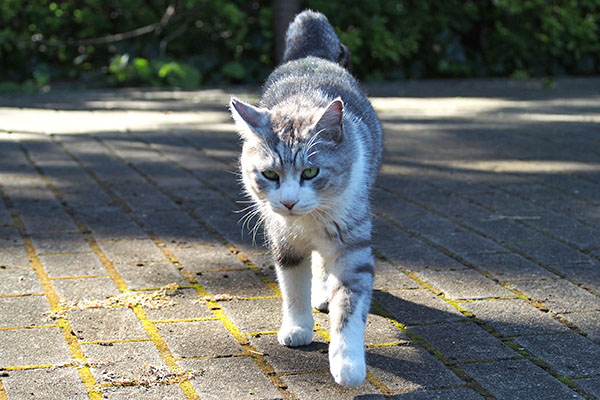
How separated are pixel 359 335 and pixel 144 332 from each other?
1.02m

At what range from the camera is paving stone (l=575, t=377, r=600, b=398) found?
3041 mm

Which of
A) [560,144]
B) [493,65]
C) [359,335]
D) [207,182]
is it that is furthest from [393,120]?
[359,335]

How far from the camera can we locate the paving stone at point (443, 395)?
300cm

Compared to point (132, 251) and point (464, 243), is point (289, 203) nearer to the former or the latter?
point (132, 251)

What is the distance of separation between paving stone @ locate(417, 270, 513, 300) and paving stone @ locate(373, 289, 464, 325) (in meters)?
0.12

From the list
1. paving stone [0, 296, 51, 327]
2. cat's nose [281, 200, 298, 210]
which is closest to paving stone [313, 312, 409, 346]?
cat's nose [281, 200, 298, 210]

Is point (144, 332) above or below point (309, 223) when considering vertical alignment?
below

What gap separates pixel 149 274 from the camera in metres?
4.35

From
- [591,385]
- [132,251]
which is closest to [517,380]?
[591,385]

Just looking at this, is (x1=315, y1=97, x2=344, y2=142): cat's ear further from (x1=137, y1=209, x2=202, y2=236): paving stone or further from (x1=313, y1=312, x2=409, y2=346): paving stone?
(x1=137, y1=209, x2=202, y2=236): paving stone

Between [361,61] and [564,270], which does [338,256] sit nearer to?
[564,270]

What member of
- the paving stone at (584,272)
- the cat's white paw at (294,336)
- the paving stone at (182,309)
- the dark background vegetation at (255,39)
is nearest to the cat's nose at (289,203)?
the cat's white paw at (294,336)

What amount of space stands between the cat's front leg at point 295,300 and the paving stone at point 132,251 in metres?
1.19

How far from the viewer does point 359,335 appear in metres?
3.23
